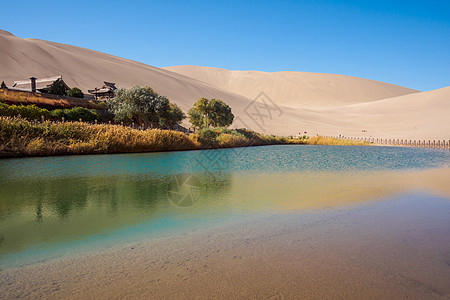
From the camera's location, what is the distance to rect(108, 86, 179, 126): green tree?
2781 centimetres

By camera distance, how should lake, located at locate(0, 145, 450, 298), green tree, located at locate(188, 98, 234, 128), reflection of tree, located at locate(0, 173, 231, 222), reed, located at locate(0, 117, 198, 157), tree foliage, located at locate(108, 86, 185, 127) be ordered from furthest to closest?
1. green tree, located at locate(188, 98, 234, 128)
2. tree foliage, located at locate(108, 86, 185, 127)
3. reed, located at locate(0, 117, 198, 157)
4. reflection of tree, located at locate(0, 173, 231, 222)
5. lake, located at locate(0, 145, 450, 298)

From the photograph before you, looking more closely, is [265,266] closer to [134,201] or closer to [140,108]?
[134,201]

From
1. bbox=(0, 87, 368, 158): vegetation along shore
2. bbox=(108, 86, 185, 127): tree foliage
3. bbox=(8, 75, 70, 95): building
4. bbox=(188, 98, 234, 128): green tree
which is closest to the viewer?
bbox=(0, 87, 368, 158): vegetation along shore

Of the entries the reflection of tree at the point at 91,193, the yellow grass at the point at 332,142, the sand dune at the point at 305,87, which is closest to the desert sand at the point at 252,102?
the yellow grass at the point at 332,142

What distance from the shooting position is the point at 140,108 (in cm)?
2783

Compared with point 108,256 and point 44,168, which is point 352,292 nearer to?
point 108,256

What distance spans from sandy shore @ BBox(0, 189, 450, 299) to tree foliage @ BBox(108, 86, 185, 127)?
25190 mm

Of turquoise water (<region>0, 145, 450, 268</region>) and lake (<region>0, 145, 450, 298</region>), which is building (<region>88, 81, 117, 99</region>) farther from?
lake (<region>0, 145, 450, 298</region>)

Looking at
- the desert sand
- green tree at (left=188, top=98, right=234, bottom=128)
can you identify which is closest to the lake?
green tree at (left=188, top=98, right=234, bottom=128)

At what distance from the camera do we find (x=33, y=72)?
1875 inches

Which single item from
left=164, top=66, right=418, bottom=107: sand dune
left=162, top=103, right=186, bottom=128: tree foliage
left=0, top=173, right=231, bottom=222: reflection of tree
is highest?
left=164, top=66, right=418, bottom=107: sand dune

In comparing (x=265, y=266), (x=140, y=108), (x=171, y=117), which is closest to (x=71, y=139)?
(x=140, y=108)

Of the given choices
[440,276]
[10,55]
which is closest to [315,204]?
[440,276]

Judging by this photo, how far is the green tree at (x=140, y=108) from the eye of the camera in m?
27.8
